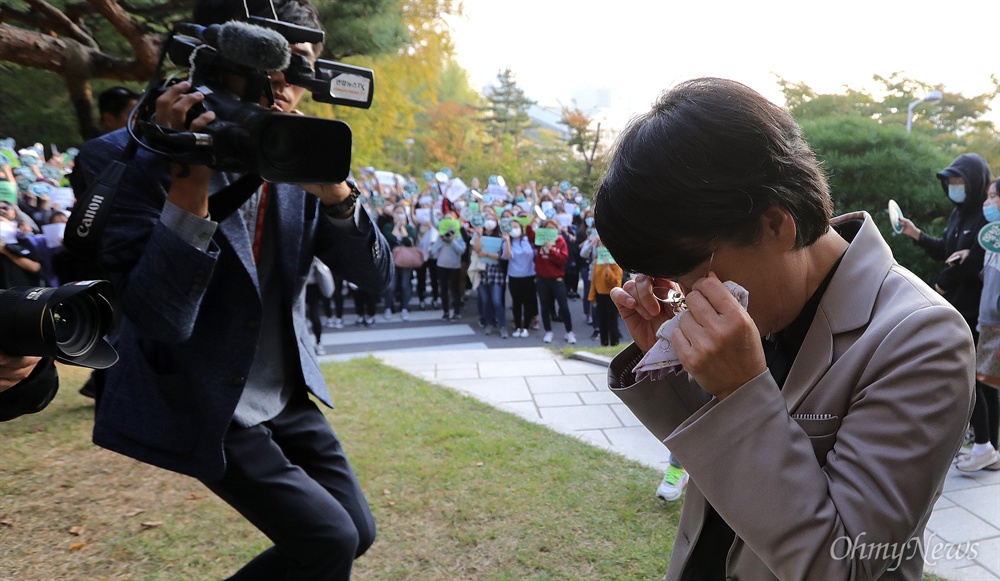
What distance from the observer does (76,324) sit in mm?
1380

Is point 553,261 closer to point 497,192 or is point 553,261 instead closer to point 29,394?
point 497,192

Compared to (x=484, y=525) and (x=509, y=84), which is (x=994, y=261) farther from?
(x=509, y=84)

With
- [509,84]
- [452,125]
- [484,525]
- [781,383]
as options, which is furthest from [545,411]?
[509,84]

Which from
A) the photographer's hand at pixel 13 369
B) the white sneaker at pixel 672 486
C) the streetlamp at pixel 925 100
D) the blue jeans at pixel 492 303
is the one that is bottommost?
the blue jeans at pixel 492 303

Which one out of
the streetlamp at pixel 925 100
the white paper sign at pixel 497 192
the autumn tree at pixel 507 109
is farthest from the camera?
the autumn tree at pixel 507 109

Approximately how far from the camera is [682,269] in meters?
1.21

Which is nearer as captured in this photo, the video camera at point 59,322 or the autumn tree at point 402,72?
the video camera at point 59,322

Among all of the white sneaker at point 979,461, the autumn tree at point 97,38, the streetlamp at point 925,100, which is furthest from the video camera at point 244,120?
the streetlamp at point 925,100

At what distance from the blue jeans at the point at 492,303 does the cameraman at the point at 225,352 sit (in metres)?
9.16

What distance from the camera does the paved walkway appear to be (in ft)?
10.3

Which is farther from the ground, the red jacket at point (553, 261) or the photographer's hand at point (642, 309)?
the photographer's hand at point (642, 309)

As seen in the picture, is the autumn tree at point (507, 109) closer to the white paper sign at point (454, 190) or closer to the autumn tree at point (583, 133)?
the autumn tree at point (583, 133)

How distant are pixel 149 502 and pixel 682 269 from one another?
3586mm

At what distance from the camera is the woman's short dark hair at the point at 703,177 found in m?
1.12
